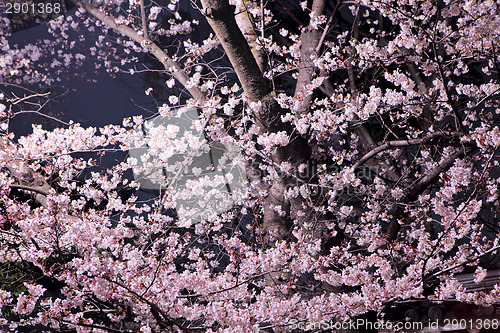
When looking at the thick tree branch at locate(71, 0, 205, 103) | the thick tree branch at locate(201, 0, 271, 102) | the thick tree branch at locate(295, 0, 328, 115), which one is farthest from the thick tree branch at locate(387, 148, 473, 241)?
the thick tree branch at locate(71, 0, 205, 103)

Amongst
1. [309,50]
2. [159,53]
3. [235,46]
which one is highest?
[159,53]

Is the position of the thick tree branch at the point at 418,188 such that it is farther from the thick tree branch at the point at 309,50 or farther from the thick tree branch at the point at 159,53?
the thick tree branch at the point at 159,53

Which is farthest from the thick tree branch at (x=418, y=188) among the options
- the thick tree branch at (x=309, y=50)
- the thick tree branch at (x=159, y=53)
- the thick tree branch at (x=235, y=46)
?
the thick tree branch at (x=159, y=53)

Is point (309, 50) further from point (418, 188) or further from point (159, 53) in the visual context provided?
point (418, 188)

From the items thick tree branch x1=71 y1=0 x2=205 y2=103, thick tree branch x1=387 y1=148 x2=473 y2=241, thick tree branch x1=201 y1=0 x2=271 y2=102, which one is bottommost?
thick tree branch x1=387 y1=148 x2=473 y2=241

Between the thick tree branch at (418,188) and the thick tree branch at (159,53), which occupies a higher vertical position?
the thick tree branch at (159,53)

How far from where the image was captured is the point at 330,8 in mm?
8859

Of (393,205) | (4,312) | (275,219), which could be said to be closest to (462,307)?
(393,205)

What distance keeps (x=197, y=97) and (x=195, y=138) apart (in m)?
0.79

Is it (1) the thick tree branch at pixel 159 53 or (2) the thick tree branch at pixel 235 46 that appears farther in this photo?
(1) the thick tree branch at pixel 159 53

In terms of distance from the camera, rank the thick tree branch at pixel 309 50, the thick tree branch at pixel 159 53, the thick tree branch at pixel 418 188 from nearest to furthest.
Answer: the thick tree branch at pixel 418 188, the thick tree branch at pixel 309 50, the thick tree branch at pixel 159 53

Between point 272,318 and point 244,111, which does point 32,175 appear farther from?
point 272,318

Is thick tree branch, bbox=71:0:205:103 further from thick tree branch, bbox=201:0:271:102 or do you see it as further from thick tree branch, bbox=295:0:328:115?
thick tree branch, bbox=295:0:328:115

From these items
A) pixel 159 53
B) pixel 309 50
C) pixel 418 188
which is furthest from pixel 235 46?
pixel 418 188
